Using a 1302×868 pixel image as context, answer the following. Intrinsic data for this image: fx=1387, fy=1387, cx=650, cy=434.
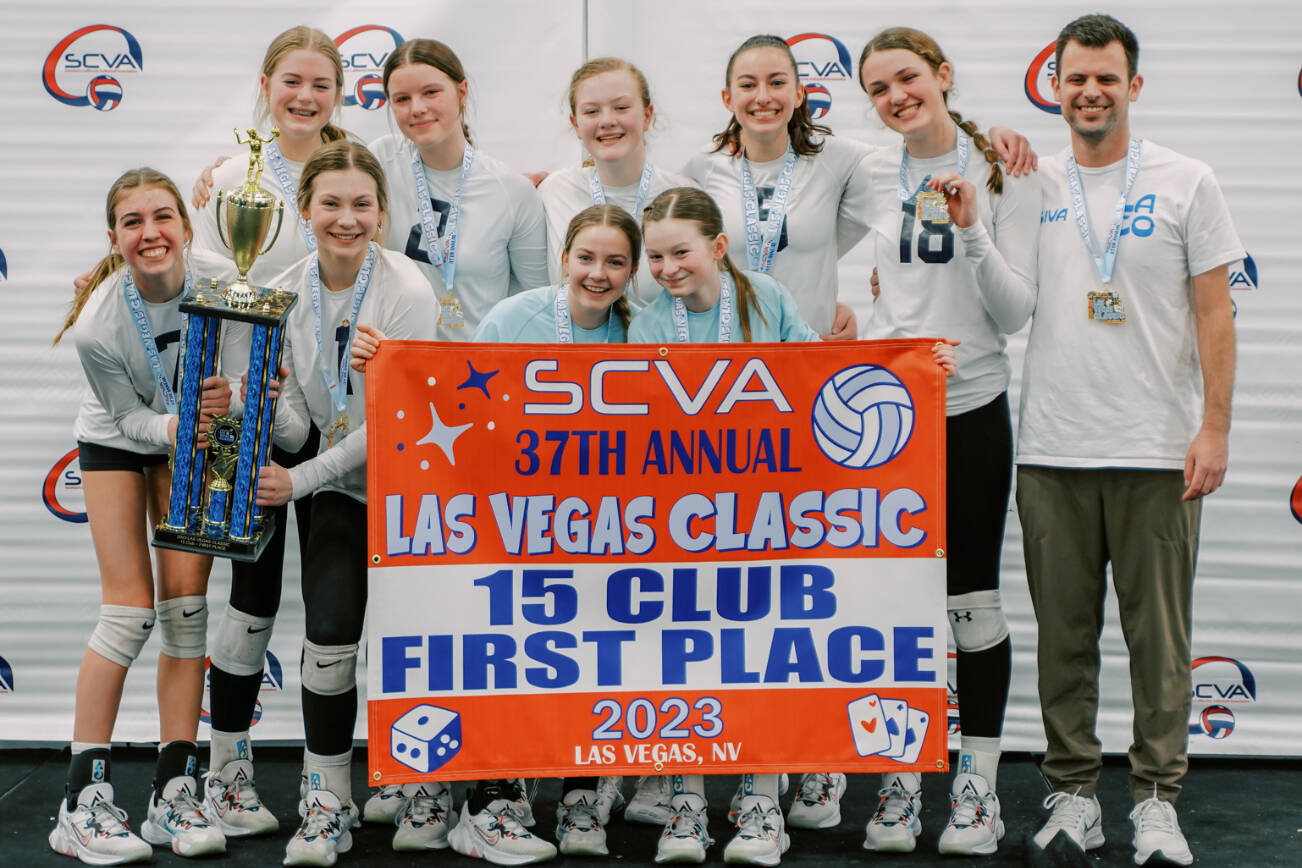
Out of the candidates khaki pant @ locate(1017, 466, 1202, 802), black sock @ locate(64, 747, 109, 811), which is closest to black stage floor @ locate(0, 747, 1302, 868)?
black sock @ locate(64, 747, 109, 811)

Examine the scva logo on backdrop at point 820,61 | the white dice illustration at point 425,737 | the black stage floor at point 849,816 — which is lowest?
the black stage floor at point 849,816

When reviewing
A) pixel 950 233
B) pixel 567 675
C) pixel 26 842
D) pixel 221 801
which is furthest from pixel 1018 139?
pixel 26 842

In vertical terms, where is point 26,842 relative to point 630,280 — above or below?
below

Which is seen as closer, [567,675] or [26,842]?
[567,675]

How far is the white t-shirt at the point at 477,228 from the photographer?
3.68m

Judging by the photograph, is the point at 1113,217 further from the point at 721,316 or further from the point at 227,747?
the point at 227,747

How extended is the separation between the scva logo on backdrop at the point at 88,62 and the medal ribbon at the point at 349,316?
5.13 feet

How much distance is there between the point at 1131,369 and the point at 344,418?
6.20 feet

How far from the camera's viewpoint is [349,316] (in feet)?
10.8

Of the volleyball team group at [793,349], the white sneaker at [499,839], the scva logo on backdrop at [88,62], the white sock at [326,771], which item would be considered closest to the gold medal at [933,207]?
the volleyball team group at [793,349]

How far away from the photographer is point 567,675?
10.6ft

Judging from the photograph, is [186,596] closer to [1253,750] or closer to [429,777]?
[429,777]

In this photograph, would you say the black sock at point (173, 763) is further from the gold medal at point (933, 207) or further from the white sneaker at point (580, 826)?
the gold medal at point (933, 207)

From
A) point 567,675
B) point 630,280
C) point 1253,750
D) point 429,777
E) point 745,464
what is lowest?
point 1253,750
